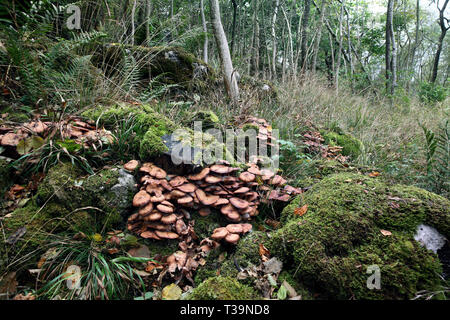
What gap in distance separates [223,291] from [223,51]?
415 cm

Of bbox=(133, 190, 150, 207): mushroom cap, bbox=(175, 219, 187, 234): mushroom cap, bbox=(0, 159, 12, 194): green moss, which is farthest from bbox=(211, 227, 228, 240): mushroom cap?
bbox=(0, 159, 12, 194): green moss

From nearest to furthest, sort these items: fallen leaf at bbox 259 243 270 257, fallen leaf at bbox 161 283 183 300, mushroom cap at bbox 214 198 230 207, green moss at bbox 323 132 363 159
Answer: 1. fallen leaf at bbox 161 283 183 300
2. fallen leaf at bbox 259 243 270 257
3. mushroom cap at bbox 214 198 230 207
4. green moss at bbox 323 132 363 159

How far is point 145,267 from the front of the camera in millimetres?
1725

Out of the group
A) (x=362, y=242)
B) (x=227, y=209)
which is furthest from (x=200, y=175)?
(x=362, y=242)

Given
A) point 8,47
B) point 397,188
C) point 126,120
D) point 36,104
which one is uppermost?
point 8,47

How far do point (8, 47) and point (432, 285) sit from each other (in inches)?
160

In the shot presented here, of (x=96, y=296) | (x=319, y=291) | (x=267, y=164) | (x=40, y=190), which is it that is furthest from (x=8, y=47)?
(x=319, y=291)

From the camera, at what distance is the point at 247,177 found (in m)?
2.16

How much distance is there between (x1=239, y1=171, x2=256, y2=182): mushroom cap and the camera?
84.5 inches

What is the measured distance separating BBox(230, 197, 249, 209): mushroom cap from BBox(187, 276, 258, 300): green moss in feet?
1.99

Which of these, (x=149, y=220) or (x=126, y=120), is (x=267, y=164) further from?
(x=126, y=120)

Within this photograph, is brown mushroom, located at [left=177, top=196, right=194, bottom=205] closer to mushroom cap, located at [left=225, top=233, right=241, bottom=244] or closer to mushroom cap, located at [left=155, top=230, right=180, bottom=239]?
mushroom cap, located at [left=155, top=230, right=180, bottom=239]

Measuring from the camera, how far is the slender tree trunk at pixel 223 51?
4230mm

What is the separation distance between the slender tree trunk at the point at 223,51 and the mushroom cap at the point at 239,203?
8.91 ft
